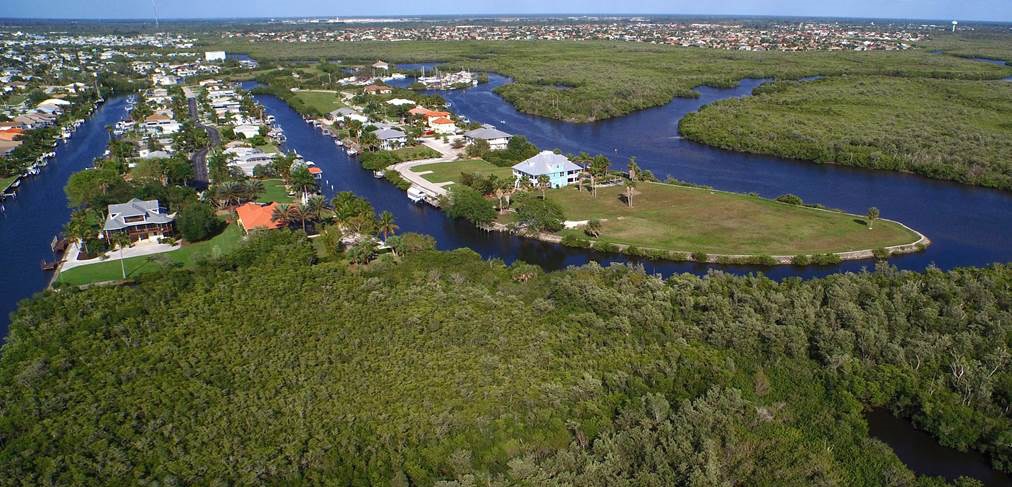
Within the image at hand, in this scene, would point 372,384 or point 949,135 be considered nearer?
point 372,384

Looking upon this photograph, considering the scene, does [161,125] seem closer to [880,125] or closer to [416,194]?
[416,194]

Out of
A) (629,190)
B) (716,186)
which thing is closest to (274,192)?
(629,190)

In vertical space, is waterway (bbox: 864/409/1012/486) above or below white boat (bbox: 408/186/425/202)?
below

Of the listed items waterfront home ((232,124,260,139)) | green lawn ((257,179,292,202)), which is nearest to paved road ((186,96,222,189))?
waterfront home ((232,124,260,139))

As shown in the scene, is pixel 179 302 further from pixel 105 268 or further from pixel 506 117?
pixel 506 117

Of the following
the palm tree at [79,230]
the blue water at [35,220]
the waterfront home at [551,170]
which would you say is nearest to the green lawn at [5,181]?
the blue water at [35,220]

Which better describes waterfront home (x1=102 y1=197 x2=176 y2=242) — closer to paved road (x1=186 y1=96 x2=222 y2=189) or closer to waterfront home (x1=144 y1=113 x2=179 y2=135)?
paved road (x1=186 y1=96 x2=222 y2=189)

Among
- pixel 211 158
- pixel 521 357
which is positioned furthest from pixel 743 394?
pixel 211 158
